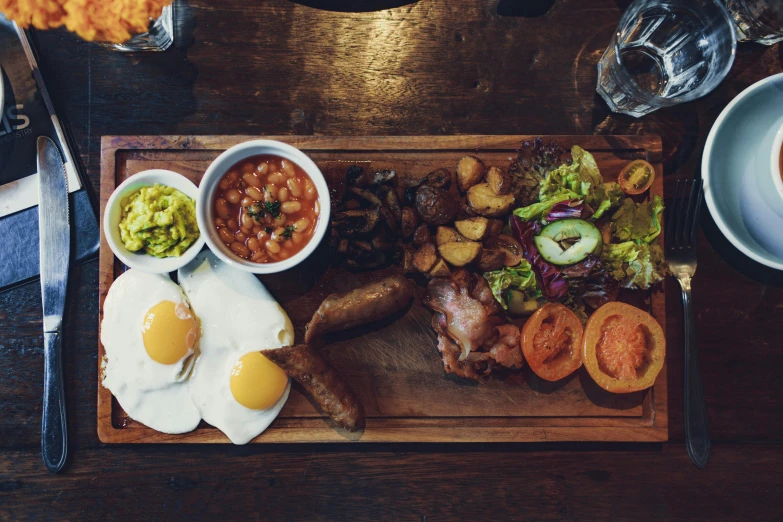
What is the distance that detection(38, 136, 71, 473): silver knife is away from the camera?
292cm

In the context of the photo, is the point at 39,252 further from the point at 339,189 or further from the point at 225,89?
the point at 339,189

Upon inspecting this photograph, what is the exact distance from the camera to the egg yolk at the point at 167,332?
274 cm

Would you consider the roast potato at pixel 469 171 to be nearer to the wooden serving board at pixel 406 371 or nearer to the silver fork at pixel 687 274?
the wooden serving board at pixel 406 371

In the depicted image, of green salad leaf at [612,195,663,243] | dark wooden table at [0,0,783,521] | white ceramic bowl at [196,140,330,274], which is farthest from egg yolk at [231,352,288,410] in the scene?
green salad leaf at [612,195,663,243]

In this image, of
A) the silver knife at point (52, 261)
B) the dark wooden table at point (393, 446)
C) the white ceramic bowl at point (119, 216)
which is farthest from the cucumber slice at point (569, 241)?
the silver knife at point (52, 261)

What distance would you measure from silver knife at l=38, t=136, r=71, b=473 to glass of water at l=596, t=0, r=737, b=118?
3363 millimetres

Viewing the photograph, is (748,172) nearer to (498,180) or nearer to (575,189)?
(575,189)

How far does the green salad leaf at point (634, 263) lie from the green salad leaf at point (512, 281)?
44 centimetres

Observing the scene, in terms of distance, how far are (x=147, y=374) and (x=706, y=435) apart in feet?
11.1

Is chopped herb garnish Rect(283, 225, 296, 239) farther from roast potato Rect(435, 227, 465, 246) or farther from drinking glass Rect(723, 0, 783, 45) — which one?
drinking glass Rect(723, 0, 783, 45)

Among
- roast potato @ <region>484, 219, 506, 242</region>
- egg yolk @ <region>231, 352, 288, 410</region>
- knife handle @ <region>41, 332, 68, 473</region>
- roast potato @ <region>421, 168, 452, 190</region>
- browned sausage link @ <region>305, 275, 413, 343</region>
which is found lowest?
knife handle @ <region>41, 332, 68, 473</region>

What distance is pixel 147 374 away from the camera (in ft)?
9.21

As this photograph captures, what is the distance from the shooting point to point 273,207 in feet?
8.20

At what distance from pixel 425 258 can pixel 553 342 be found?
2.89ft
